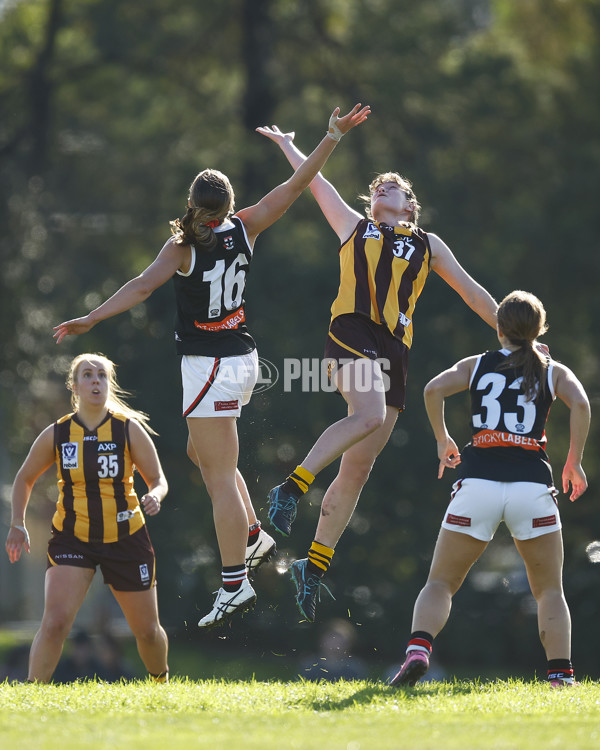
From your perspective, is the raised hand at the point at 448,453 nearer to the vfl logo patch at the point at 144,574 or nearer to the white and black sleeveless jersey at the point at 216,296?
the white and black sleeveless jersey at the point at 216,296

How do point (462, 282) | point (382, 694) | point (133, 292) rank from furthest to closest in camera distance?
point (462, 282) → point (133, 292) → point (382, 694)

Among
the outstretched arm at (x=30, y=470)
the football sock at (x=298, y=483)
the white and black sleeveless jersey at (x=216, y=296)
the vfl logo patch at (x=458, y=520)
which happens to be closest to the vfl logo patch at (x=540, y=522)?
the vfl logo patch at (x=458, y=520)

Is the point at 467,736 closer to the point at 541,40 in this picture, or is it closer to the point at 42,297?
the point at 42,297

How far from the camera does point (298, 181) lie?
6.26m

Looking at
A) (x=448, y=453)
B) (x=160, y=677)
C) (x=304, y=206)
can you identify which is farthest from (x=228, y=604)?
(x=304, y=206)

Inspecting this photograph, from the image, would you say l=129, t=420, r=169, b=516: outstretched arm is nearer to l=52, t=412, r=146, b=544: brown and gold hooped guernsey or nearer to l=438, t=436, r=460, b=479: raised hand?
l=52, t=412, r=146, b=544: brown and gold hooped guernsey

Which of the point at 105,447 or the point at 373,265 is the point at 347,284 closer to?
the point at 373,265

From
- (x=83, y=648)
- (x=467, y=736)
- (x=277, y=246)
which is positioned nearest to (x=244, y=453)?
(x=467, y=736)

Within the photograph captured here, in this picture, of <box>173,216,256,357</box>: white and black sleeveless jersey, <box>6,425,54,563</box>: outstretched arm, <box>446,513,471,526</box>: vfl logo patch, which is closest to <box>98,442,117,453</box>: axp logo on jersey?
<box>6,425,54,563</box>: outstretched arm

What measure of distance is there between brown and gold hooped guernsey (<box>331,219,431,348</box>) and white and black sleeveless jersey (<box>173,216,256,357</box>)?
0.63 m

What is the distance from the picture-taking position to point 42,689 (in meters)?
6.16

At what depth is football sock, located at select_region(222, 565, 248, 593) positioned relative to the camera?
6445mm

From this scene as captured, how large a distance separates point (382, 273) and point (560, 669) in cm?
257

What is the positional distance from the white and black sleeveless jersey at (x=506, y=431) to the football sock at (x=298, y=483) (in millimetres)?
881
